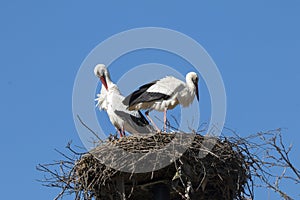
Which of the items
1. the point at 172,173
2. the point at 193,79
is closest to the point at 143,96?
the point at 193,79

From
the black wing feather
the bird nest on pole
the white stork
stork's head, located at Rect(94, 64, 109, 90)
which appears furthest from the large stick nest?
stork's head, located at Rect(94, 64, 109, 90)

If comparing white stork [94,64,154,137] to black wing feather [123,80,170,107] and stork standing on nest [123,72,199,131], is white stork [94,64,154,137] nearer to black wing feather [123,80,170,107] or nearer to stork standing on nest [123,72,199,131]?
stork standing on nest [123,72,199,131]

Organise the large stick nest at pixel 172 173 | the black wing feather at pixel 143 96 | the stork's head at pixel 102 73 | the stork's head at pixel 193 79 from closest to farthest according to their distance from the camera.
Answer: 1. the large stick nest at pixel 172 173
2. the black wing feather at pixel 143 96
3. the stork's head at pixel 193 79
4. the stork's head at pixel 102 73

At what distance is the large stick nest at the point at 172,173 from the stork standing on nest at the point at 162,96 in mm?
1874

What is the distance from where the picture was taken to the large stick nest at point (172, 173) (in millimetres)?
9023

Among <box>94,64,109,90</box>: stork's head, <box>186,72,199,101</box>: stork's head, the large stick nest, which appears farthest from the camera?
<box>94,64,109,90</box>: stork's head

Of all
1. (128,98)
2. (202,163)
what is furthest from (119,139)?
(128,98)

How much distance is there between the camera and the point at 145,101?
11.2m

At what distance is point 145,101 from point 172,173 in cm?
225

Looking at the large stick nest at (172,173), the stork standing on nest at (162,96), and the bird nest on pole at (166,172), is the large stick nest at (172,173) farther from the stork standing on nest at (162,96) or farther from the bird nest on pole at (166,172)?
the stork standing on nest at (162,96)

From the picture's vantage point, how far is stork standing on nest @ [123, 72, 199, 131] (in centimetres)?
1128

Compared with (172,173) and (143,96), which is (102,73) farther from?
(172,173)

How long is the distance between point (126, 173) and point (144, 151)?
323 mm

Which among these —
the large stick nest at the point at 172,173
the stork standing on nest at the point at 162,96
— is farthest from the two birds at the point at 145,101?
the large stick nest at the point at 172,173
